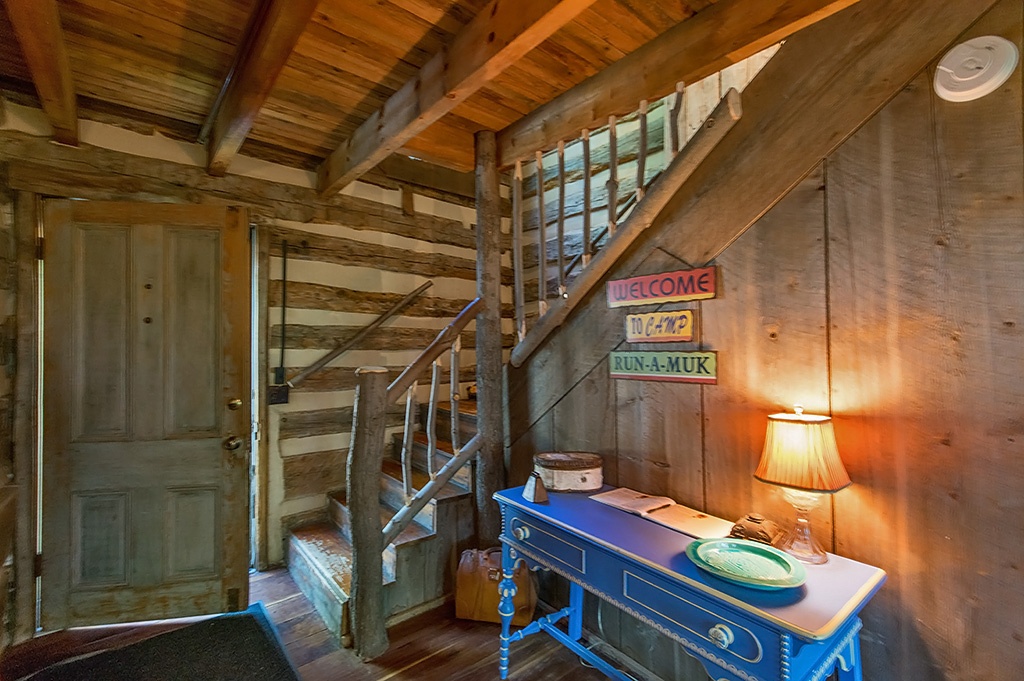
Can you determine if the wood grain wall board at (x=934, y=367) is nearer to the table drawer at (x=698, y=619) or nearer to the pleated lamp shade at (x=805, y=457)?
the pleated lamp shade at (x=805, y=457)

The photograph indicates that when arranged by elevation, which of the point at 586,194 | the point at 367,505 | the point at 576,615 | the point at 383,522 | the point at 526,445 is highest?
the point at 586,194

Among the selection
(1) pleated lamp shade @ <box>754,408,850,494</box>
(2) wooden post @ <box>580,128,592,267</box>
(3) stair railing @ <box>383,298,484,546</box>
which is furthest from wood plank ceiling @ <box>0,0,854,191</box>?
(1) pleated lamp shade @ <box>754,408,850,494</box>

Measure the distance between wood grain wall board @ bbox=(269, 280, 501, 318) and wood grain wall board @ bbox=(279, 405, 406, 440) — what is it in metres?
0.75

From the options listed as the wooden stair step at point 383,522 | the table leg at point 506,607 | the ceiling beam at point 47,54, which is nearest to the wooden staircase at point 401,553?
the wooden stair step at point 383,522

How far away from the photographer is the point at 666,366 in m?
2.01

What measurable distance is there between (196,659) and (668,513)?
233cm

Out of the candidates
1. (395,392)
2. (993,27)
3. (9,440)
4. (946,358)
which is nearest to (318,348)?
(395,392)

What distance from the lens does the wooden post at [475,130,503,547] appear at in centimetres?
272

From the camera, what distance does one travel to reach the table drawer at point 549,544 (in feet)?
5.76

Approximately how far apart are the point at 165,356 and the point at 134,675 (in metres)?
1.52

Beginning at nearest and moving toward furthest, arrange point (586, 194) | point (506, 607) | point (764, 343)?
1. point (764, 343)
2. point (506, 607)
3. point (586, 194)

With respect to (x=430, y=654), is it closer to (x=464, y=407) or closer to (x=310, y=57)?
(x=464, y=407)

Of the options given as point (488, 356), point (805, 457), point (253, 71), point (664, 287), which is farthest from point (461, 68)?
point (805, 457)

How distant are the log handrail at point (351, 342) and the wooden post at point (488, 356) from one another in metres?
1.10
